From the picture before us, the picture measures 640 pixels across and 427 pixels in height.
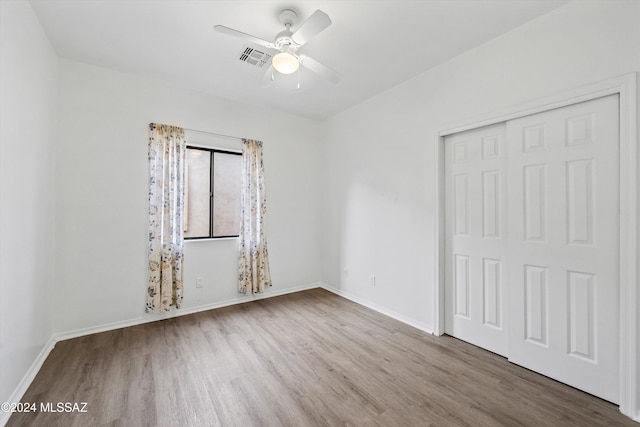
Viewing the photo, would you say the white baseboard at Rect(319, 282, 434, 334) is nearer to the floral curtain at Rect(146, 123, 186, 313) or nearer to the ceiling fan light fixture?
the floral curtain at Rect(146, 123, 186, 313)

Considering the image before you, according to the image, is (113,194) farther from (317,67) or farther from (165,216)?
(317,67)

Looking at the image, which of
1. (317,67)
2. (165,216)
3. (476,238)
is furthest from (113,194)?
(476,238)

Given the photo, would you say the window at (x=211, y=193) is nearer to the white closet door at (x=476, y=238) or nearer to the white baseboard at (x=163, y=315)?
the white baseboard at (x=163, y=315)

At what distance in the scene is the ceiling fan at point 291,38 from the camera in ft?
5.65

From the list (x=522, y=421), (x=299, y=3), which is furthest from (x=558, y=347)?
(x=299, y=3)

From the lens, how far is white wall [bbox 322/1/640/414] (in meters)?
1.84

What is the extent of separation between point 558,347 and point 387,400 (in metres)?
1.37

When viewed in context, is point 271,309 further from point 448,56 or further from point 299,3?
point 448,56

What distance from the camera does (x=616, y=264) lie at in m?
1.74

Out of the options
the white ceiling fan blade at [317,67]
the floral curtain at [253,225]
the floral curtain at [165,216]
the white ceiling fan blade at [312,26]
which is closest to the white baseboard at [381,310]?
the floral curtain at [253,225]

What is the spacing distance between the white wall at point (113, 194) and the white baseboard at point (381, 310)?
59.5 inches

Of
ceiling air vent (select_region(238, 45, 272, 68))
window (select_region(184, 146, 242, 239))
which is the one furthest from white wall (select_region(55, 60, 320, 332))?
ceiling air vent (select_region(238, 45, 272, 68))

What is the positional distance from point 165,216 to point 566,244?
3.82 metres

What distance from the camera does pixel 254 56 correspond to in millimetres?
2535
